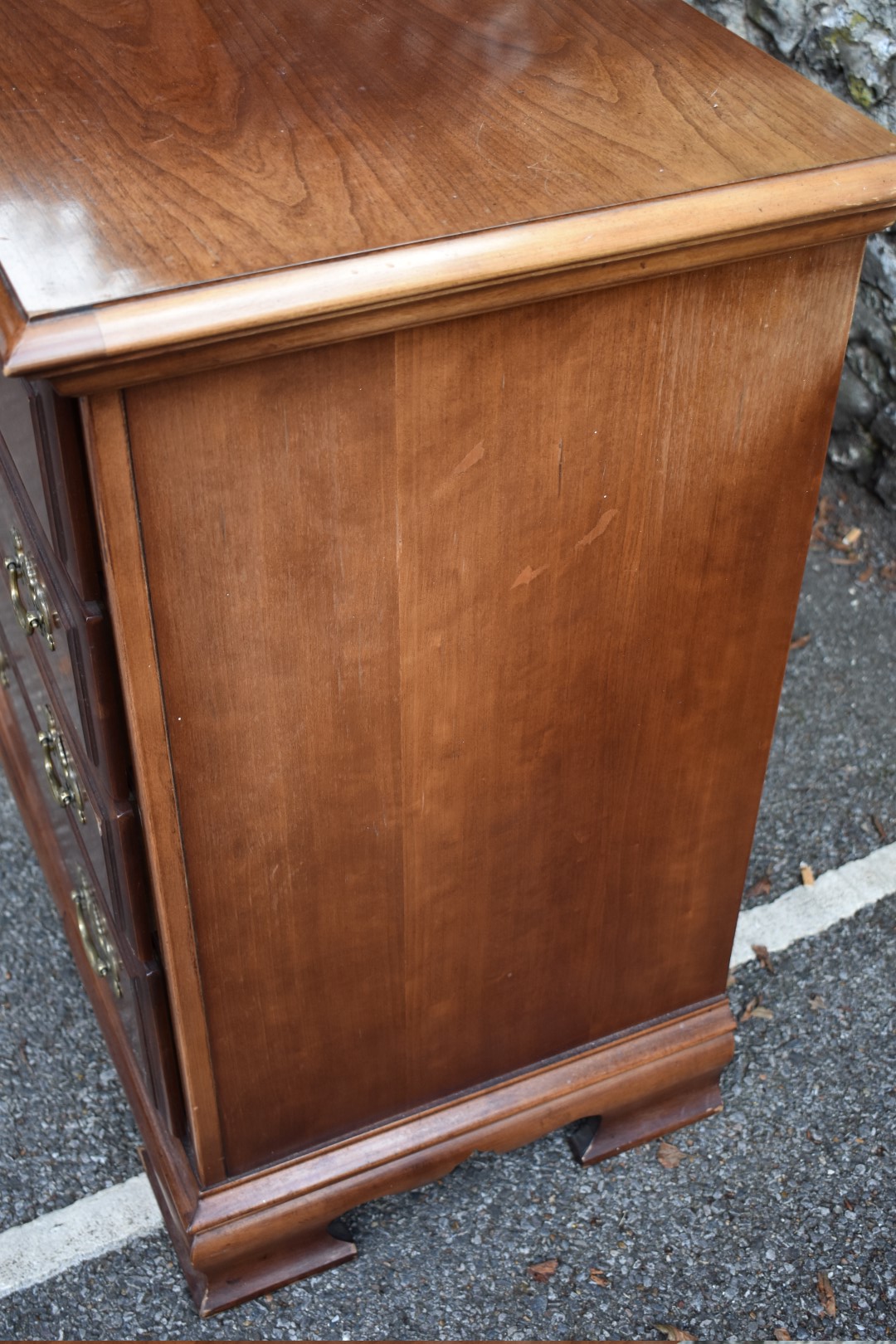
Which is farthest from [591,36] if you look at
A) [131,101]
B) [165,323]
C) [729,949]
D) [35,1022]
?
[35,1022]

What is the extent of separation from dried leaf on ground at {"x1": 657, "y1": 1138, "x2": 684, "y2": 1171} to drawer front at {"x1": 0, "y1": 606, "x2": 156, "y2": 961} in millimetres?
758

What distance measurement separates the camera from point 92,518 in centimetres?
102

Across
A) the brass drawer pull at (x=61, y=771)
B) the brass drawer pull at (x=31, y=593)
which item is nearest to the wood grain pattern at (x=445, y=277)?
the brass drawer pull at (x=31, y=593)

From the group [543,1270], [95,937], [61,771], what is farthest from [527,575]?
[543,1270]

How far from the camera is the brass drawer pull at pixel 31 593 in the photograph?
1252mm

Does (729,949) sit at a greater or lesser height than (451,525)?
lesser

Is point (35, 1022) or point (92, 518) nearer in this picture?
point (92, 518)

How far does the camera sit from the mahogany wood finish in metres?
0.98

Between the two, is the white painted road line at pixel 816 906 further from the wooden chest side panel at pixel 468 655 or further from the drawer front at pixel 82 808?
the drawer front at pixel 82 808

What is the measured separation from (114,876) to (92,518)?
1.38ft

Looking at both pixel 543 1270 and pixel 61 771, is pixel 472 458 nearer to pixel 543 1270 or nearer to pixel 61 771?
pixel 61 771

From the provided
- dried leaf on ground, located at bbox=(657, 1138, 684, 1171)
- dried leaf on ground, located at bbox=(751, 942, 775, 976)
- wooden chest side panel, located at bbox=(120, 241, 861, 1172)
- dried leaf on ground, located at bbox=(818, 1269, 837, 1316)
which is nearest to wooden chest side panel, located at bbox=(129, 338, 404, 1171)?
wooden chest side panel, located at bbox=(120, 241, 861, 1172)

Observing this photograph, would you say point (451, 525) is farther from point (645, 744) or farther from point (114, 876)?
point (114, 876)

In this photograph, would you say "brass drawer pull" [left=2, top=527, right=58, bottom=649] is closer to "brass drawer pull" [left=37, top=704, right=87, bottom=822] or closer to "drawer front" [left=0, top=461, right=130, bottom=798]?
"drawer front" [left=0, top=461, right=130, bottom=798]
